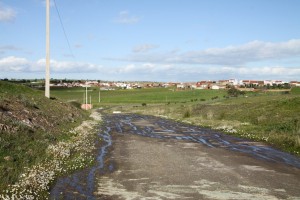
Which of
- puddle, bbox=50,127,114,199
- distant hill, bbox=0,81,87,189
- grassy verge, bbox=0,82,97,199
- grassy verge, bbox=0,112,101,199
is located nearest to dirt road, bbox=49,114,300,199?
puddle, bbox=50,127,114,199

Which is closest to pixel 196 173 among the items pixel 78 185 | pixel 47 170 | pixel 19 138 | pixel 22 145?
pixel 78 185

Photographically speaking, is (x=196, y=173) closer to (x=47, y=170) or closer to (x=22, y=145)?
(x=47, y=170)

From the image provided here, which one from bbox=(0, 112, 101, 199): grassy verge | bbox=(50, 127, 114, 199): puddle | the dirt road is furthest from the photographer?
the dirt road

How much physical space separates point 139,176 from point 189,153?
23.4 ft

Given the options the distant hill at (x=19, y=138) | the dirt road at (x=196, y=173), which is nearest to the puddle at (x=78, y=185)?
the dirt road at (x=196, y=173)

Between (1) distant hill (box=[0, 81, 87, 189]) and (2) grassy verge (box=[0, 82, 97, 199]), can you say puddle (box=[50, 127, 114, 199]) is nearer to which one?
(2) grassy verge (box=[0, 82, 97, 199])

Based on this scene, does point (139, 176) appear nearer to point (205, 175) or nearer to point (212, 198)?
point (205, 175)

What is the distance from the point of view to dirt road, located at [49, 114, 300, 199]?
12000 mm

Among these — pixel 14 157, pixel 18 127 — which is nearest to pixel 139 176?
pixel 14 157

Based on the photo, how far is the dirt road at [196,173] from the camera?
1200 centimetres

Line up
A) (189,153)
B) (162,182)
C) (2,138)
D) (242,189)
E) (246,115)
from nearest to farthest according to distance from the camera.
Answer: (242,189), (162,182), (2,138), (189,153), (246,115)

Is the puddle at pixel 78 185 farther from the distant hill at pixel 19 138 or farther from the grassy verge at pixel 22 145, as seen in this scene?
the distant hill at pixel 19 138

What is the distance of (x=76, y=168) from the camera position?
16.0 m

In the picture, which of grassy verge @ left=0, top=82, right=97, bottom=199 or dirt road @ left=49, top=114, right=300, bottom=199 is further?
grassy verge @ left=0, top=82, right=97, bottom=199
